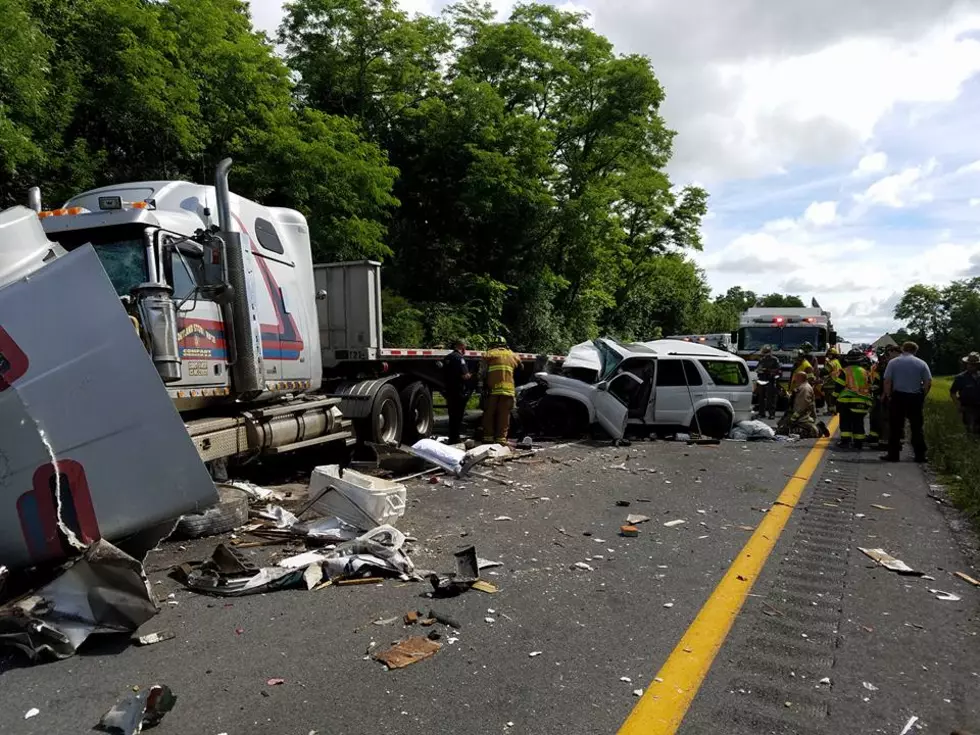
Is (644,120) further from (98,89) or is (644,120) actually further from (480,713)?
(480,713)

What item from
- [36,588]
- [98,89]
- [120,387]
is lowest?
[36,588]

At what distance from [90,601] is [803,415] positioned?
1192cm

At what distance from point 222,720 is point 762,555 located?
3.82 m

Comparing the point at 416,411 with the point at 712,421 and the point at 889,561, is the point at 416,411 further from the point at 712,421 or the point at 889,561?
the point at 889,561

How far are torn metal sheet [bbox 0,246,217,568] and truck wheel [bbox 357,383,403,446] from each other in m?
5.35

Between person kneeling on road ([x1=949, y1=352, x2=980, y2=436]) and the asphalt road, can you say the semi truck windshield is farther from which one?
person kneeling on road ([x1=949, y1=352, x2=980, y2=436])

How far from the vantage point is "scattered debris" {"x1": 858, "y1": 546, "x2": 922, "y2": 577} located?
491 cm

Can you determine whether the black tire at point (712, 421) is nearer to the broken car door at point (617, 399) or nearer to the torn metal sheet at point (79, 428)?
the broken car door at point (617, 399)

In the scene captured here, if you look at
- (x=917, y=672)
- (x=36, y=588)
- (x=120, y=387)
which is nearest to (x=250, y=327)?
(x=120, y=387)

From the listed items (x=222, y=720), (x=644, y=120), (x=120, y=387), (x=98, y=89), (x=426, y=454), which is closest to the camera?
(x=222, y=720)

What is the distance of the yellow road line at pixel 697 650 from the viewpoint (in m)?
2.91

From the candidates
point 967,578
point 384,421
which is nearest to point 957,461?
point 967,578

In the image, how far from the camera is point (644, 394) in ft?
38.7

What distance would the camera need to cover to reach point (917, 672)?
3354 millimetres
